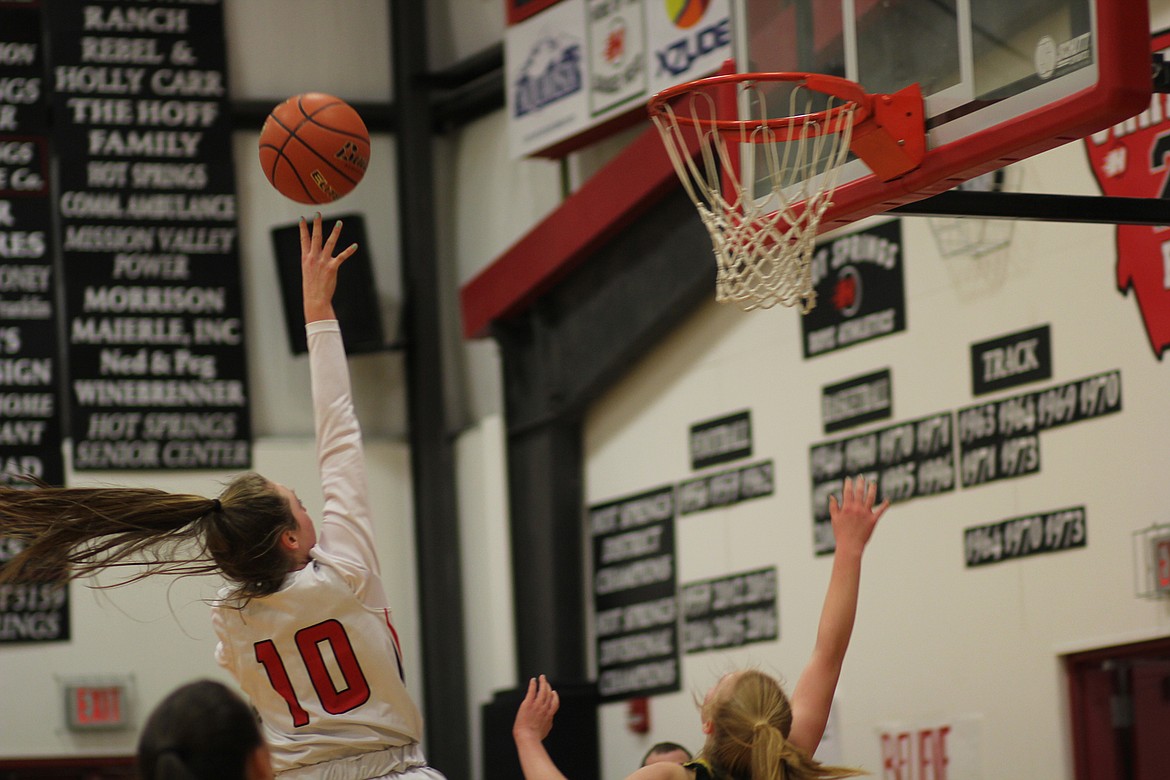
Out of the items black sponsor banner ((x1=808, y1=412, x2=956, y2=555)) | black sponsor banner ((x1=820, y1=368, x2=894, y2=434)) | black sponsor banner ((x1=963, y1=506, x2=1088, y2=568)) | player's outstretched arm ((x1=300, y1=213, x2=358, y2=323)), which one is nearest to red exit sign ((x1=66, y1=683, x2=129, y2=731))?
black sponsor banner ((x1=808, y1=412, x2=956, y2=555))

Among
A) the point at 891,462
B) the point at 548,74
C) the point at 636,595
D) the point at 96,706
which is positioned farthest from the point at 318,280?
the point at 96,706

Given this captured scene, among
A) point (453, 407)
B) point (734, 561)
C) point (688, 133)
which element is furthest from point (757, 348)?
point (453, 407)

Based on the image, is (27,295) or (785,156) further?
(27,295)

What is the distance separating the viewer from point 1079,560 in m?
6.99

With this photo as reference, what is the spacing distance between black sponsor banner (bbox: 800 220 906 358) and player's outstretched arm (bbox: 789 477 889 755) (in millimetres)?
4107

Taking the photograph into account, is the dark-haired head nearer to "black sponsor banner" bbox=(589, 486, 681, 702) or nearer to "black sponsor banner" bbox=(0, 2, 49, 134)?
"black sponsor banner" bbox=(589, 486, 681, 702)

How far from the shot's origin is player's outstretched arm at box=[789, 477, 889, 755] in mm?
3830

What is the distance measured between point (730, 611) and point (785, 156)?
3.86m

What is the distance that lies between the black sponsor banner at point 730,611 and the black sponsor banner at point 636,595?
142 mm

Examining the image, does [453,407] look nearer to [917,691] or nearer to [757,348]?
[757,348]

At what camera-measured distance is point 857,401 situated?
8211mm

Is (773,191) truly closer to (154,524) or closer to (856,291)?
(154,524)

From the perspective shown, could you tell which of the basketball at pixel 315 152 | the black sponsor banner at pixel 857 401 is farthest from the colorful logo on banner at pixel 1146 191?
the basketball at pixel 315 152

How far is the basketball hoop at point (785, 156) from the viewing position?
505cm
